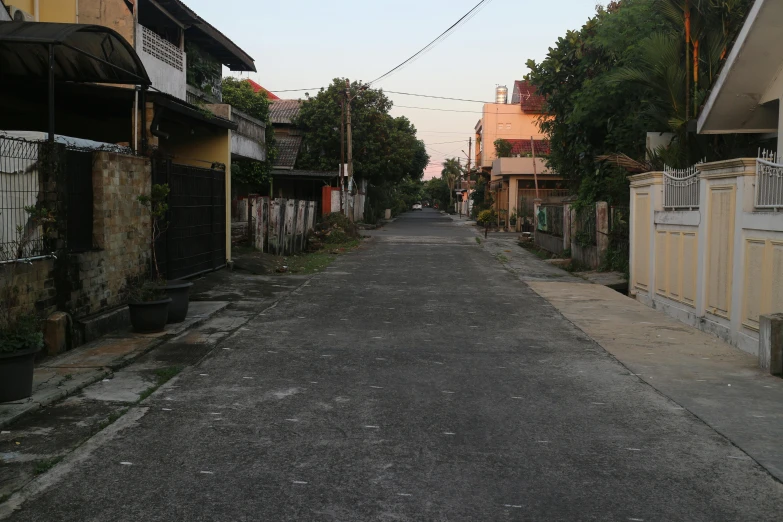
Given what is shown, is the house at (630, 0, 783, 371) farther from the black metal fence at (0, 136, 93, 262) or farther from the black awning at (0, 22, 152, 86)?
the black awning at (0, 22, 152, 86)

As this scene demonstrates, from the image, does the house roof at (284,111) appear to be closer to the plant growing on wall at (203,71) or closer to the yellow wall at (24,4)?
the plant growing on wall at (203,71)

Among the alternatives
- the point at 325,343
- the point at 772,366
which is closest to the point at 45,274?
the point at 325,343

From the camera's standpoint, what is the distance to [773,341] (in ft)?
25.0

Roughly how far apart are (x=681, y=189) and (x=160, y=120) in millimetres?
9869

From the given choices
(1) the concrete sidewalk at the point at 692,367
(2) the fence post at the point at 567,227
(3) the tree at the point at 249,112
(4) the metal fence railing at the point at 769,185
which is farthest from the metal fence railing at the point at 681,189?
(3) the tree at the point at 249,112

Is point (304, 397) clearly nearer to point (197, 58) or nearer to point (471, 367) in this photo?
point (471, 367)

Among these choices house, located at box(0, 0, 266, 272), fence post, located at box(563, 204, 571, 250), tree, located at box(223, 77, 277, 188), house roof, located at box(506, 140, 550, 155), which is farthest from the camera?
house roof, located at box(506, 140, 550, 155)

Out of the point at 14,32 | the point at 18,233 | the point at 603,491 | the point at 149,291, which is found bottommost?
the point at 603,491

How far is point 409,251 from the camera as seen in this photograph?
2548cm

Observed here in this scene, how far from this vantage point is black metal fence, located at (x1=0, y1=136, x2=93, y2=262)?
7.71 meters

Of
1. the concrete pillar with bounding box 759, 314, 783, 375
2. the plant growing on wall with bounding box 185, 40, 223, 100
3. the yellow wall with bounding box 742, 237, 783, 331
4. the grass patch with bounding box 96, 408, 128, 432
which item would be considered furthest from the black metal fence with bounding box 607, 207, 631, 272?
the plant growing on wall with bounding box 185, 40, 223, 100

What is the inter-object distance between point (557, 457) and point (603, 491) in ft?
2.11

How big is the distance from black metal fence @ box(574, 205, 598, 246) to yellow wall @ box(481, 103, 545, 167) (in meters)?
41.3

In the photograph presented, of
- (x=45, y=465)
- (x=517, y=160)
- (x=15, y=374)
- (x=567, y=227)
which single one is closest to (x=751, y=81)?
(x=567, y=227)
